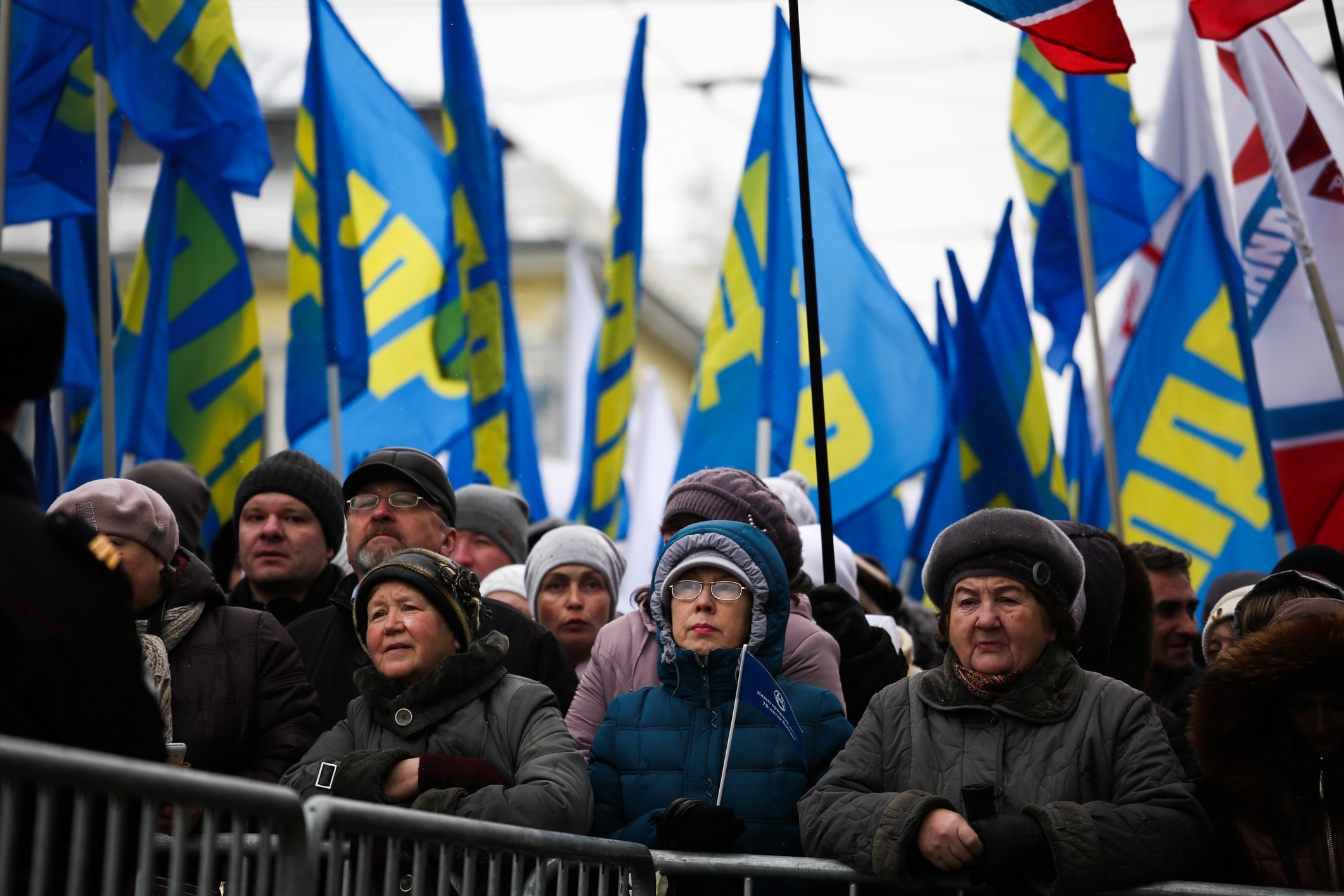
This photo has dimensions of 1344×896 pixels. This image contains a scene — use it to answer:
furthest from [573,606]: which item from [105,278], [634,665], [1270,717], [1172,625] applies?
[105,278]

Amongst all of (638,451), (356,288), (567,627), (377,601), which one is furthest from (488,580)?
(638,451)

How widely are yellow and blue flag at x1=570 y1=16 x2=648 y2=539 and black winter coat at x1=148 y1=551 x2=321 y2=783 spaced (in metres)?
4.92

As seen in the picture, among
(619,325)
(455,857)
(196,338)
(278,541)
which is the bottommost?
(455,857)

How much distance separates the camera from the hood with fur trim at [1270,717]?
3.31 metres

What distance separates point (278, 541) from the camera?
15.7 feet

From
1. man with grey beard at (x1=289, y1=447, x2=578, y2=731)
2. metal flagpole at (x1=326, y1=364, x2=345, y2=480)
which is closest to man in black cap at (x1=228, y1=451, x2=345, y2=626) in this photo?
man with grey beard at (x1=289, y1=447, x2=578, y2=731)

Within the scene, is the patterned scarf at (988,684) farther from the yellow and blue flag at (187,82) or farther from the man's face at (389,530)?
the yellow and blue flag at (187,82)

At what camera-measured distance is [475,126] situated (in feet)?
27.5

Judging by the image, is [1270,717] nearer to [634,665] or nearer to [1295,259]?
[634,665]

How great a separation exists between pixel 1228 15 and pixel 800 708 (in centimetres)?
329

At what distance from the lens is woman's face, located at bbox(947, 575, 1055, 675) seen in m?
3.43

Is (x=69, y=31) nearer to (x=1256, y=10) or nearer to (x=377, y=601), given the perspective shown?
(x=377, y=601)

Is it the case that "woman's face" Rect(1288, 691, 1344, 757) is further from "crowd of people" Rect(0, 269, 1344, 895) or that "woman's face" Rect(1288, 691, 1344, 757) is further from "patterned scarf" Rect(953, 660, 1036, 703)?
"patterned scarf" Rect(953, 660, 1036, 703)

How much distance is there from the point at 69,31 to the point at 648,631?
188 inches
